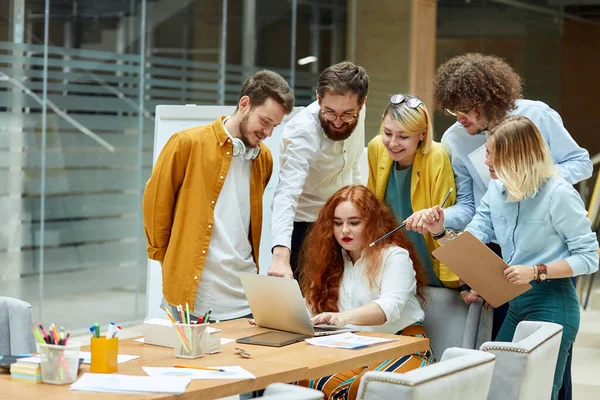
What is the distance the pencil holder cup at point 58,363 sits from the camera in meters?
2.39

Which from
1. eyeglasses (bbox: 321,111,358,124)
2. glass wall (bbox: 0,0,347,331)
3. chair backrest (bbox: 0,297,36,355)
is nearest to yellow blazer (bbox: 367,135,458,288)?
eyeglasses (bbox: 321,111,358,124)

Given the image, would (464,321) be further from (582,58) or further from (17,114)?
(582,58)

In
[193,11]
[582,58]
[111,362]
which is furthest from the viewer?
[582,58]

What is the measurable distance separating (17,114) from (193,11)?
1.90 m

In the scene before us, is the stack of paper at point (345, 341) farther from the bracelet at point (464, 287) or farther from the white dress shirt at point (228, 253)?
the bracelet at point (464, 287)

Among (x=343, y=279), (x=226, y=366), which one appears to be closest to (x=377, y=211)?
(x=343, y=279)

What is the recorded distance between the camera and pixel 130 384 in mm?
2338

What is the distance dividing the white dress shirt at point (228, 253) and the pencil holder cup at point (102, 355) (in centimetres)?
102

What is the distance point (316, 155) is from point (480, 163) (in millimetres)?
650

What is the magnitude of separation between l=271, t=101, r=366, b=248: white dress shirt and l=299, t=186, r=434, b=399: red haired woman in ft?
0.49

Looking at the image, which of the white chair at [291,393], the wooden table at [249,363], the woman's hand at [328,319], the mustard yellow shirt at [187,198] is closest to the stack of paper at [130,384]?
the wooden table at [249,363]

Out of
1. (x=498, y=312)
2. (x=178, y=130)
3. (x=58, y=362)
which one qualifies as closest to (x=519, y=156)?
(x=498, y=312)

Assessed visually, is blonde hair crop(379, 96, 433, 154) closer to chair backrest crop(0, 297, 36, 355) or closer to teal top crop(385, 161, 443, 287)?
teal top crop(385, 161, 443, 287)

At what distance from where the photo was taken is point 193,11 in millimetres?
7641
